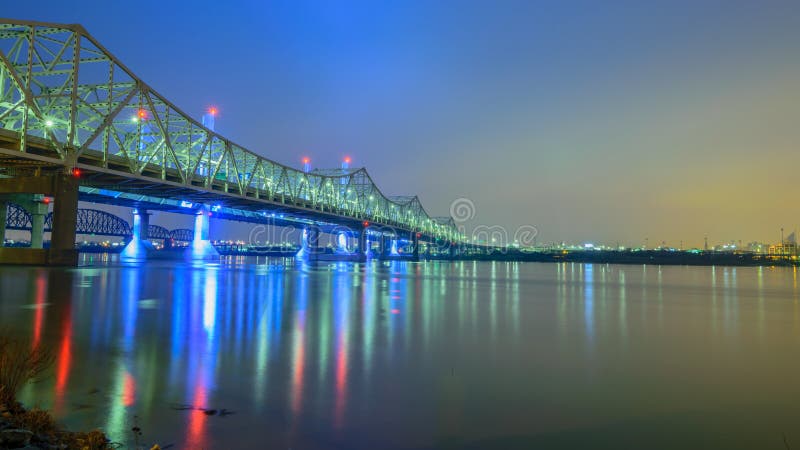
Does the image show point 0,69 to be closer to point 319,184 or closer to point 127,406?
point 127,406

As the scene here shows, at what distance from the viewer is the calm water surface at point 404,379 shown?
575 centimetres

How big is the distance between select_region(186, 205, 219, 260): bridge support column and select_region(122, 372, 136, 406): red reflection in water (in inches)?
3092

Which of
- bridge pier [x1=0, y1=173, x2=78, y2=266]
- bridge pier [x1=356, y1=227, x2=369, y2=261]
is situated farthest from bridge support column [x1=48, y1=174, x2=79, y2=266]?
bridge pier [x1=356, y1=227, x2=369, y2=261]

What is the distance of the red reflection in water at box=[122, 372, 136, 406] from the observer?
21.0 feet

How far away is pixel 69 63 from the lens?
41750 millimetres

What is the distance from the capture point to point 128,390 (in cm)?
690

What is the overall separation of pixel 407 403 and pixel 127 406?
3447 millimetres

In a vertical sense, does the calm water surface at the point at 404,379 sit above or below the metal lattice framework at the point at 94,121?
below

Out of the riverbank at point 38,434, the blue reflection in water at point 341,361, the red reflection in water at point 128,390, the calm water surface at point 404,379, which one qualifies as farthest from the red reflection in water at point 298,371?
the riverbank at point 38,434

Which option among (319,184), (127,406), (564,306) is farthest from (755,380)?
(319,184)

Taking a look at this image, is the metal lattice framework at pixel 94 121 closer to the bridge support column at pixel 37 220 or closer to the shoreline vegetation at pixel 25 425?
the bridge support column at pixel 37 220

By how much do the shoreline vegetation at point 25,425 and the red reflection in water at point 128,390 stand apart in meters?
0.93

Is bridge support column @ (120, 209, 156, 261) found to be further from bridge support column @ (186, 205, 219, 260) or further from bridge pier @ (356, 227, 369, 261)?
bridge pier @ (356, 227, 369, 261)

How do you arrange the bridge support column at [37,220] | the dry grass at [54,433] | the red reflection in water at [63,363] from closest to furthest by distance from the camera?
1. the dry grass at [54,433]
2. the red reflection in water at [63,363]
3. the bridge support column at [37,220]
